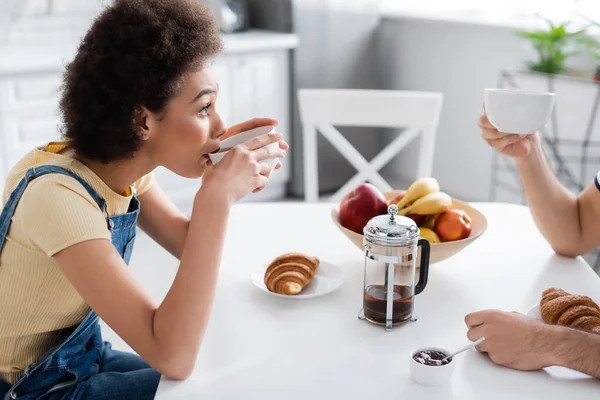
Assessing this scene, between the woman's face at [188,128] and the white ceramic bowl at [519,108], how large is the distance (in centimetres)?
49

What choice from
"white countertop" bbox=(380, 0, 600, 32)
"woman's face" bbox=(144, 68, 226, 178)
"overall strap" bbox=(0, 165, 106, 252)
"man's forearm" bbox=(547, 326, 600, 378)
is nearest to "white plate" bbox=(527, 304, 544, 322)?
"man's forearm" bbox=(547, 326, 600, 378)

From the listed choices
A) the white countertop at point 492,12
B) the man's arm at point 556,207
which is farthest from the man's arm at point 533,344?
the white countertop at point 492,12

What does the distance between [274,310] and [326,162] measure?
302 centimetres

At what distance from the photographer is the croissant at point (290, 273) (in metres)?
1.24

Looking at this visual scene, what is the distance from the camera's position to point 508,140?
1482 millimetres

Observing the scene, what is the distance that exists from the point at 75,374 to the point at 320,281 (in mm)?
447

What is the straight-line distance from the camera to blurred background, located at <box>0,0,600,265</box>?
9.80 feet

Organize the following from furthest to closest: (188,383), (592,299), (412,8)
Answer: (412,8) < (592,299) < (188,383)

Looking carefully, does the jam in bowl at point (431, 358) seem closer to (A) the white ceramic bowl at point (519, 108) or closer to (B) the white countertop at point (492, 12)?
(A) the white ceramic bowl at point (519, 108)

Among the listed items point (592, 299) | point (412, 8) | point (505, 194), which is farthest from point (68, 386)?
point (412, 8)

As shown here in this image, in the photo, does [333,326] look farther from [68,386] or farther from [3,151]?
[3,151]

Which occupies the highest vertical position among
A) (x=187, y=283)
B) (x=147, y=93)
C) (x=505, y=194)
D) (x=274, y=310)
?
(x=147, y=93)

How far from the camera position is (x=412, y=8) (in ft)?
13.5

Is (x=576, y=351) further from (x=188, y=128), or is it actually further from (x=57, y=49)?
(x=57, y=49)
